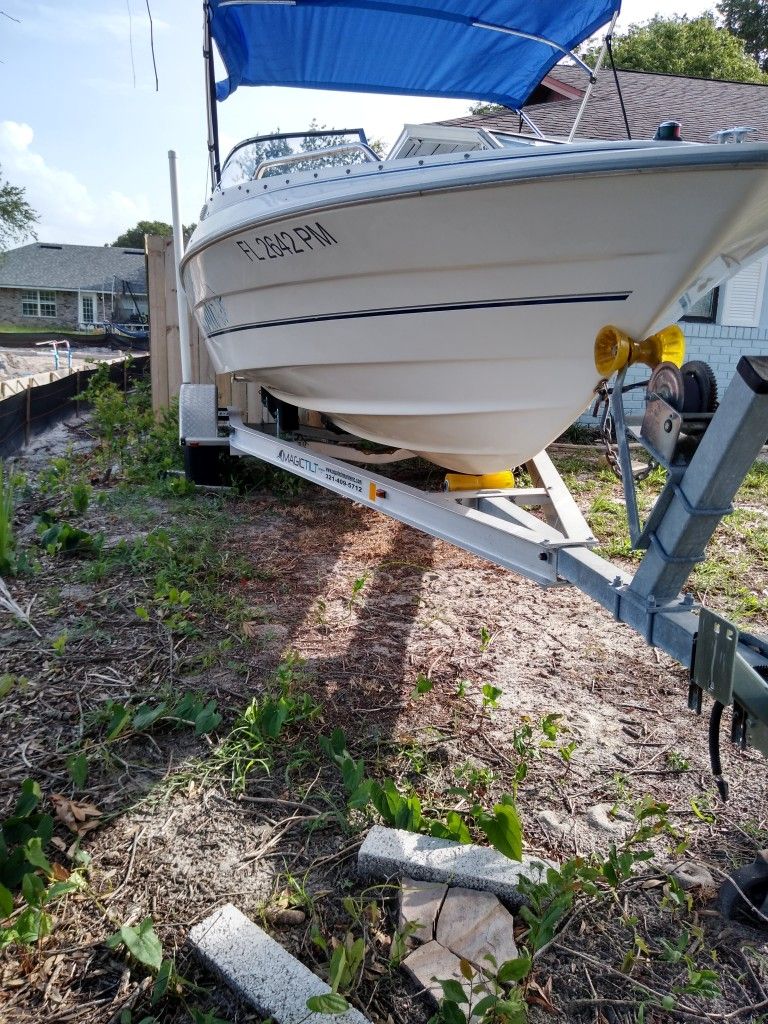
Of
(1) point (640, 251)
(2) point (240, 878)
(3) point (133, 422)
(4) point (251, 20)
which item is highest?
(4) point (251, 20)

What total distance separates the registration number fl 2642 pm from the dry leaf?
2.23 m

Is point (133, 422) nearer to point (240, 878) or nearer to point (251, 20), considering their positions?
point (251, 20)

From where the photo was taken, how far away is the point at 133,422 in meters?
7.37

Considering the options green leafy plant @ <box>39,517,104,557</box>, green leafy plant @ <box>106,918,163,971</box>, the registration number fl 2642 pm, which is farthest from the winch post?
green leafy plant @ <box>39,517,104,557</box>

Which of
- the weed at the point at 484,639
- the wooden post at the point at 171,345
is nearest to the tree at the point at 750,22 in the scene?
the wooden post at the point at 171,345

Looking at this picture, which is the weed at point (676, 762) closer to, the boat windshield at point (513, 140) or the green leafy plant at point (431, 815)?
the green leafy plant at point (431, 815)

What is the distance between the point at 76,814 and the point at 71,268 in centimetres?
5781

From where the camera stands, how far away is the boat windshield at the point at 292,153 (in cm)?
377

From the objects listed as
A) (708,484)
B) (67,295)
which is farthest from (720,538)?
(67,295)

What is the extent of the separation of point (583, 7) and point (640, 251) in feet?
7.88

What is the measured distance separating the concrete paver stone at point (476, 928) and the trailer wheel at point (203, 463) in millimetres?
3883

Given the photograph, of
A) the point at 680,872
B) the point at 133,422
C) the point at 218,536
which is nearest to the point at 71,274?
the point at 133,422

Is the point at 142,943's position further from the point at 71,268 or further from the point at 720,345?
the point at 71,268

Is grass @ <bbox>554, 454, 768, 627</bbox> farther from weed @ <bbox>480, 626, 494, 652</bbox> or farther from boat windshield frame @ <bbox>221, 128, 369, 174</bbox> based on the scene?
boat windshield frame @ <bbox>221, 128, 369, 174</bbox>
